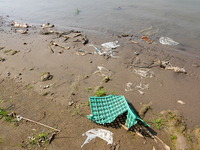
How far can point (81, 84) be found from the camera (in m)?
4.80

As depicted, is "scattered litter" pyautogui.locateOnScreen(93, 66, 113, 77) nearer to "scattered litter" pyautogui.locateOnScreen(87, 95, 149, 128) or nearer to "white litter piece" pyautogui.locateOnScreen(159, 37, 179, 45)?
"scattered litter" pyautogui.locateOnScreen(87, 95, 149, 128)

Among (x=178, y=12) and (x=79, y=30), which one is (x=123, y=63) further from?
(x=178, y=12)

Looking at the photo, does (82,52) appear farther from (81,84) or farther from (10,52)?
(10,52)

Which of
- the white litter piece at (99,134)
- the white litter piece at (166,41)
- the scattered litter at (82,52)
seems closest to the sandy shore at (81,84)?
the scattered litter at (82,52)

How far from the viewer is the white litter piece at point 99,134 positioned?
3161mm

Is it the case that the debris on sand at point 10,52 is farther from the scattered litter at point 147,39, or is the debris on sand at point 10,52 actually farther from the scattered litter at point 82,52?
the scattered litter at point 147,39

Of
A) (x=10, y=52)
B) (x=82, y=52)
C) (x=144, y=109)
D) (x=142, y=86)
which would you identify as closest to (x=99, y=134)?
(x=144, y=109)

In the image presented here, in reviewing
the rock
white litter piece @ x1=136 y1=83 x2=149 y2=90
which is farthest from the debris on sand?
white litter piece @ x1=136 y1=83 x2=149 y2=90

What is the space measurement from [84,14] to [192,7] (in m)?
9.05

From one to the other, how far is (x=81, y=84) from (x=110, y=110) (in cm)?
153

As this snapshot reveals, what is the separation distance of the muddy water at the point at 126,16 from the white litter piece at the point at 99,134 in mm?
6131

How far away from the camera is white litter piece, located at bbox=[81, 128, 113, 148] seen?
3161 mm

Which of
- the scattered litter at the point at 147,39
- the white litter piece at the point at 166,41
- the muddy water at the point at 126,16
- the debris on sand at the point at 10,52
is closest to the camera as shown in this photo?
the debris on sand at the point at 10,52

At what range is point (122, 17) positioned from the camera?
11.1m
